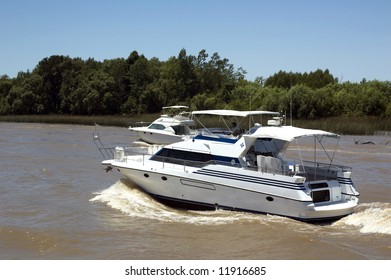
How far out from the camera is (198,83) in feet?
279

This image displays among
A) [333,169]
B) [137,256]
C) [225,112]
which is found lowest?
[137,256]

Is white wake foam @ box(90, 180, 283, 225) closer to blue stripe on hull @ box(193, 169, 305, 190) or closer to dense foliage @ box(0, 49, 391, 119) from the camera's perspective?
blue stripe on hull @ box(193, 169, 305, 190)

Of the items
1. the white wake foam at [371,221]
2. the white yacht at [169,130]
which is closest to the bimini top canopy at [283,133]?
the white wake foam at [371,221]

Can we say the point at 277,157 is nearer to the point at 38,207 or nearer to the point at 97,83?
the point at 38,207

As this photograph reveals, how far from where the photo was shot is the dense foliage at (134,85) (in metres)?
80.6

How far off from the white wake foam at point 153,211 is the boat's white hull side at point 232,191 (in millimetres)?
260

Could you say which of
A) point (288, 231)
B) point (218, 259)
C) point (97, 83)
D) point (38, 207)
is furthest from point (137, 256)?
point (97, 83)

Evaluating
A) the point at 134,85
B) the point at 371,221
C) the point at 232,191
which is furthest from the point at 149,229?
the point at 134,85

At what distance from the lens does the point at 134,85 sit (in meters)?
84.8

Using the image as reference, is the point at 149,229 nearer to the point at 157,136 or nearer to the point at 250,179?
the point at 250,179

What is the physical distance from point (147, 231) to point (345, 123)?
40205mm

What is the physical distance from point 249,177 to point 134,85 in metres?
71.7

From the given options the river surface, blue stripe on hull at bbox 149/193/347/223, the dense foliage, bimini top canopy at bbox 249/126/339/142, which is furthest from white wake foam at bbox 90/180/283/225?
the dense foliage

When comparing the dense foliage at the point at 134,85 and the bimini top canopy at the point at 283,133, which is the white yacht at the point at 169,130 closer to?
the bimini top canopy at the point at 283,133
